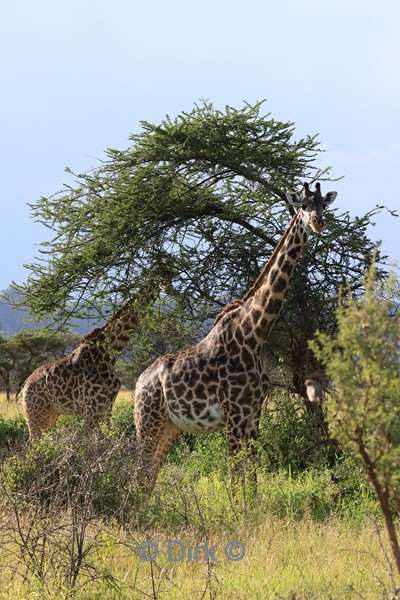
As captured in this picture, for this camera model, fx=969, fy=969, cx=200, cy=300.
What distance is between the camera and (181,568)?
689 centimetres

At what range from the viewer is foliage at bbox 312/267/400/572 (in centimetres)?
467

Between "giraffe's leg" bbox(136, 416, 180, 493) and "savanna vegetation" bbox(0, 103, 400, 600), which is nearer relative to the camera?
"savanna vegetation" bbox(0, 103, 400, 600)

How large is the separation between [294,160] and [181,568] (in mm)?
7972

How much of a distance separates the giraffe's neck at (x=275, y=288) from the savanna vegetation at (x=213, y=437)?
1.11 metres

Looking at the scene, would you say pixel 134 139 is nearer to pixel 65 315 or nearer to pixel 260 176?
pixel 260 176

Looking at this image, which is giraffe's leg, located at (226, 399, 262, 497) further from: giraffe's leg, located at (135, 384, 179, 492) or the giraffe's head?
the giraffe's head

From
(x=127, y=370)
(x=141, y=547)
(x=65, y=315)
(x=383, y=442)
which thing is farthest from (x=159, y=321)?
(x=127, y=370)

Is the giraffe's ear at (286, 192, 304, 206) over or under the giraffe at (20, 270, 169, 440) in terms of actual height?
over

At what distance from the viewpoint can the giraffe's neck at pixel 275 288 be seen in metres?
10.1

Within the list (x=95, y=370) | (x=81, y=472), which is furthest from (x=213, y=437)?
(x=81, y=472)

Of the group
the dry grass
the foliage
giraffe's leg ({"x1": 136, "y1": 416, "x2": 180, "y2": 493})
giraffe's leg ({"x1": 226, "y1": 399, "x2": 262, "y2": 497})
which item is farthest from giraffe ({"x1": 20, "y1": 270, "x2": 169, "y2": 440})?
the foliage

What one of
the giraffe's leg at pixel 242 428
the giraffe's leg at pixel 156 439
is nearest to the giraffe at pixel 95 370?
the giraffe's leg at pixel 156 439

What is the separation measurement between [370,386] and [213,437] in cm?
924

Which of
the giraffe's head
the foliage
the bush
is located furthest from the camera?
the giraffe's head
